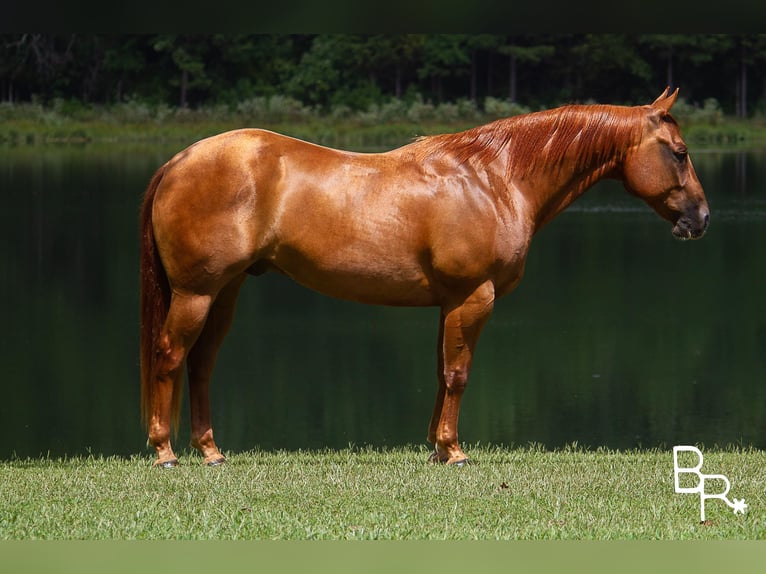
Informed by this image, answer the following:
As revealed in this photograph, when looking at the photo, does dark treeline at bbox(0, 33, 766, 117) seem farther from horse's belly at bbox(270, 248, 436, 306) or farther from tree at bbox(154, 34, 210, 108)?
horse's belly at bbox(270, 248, 436, 306)

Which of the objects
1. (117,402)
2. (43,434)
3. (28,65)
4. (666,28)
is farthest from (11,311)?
(28,65)

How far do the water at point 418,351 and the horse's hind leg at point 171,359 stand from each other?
352 cm

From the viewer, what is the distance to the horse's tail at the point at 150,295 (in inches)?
291

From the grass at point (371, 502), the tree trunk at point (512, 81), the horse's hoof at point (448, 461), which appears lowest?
the tree trunk at point (512, 81)

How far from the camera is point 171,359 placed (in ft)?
24.1

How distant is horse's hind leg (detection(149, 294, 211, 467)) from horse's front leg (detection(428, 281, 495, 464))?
1321 millimetres

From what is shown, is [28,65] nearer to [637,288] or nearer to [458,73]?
[458,73]

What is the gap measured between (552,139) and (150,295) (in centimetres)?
236

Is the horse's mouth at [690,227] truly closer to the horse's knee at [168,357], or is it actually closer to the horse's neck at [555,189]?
the horse's neck at [555,189]

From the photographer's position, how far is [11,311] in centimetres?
2014

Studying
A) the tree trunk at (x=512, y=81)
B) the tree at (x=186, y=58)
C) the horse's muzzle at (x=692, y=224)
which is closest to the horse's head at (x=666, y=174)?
the horse's muzzle at (x=692, y=224)

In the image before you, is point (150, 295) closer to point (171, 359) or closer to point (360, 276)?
point (171, 359)

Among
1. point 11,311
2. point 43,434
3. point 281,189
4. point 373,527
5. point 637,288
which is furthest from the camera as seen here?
point 637,288

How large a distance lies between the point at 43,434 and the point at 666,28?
1000cm
